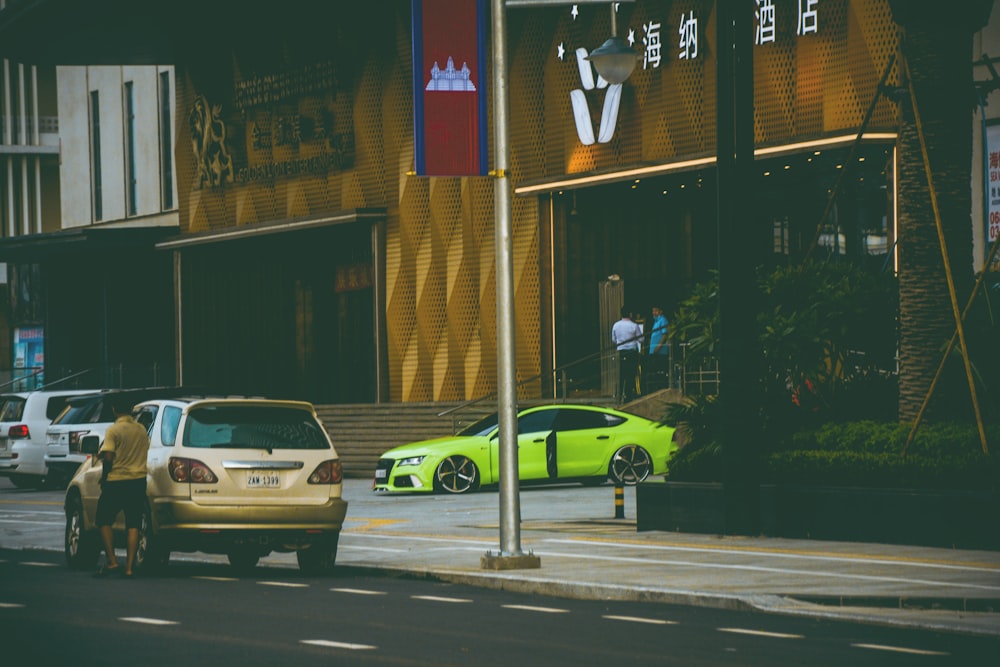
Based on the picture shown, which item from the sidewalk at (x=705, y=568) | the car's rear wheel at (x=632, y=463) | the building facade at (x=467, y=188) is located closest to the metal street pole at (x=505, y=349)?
the sidewalk at (x=705, y=568)

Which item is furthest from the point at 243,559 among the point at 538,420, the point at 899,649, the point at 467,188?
the point at 467,188

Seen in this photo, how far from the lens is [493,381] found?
117 feet

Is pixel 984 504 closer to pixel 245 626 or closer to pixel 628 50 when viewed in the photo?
pixel 628 50

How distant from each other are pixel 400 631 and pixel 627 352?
19365 mm

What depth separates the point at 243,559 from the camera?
57.4 feet

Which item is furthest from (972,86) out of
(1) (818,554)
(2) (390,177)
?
(2) (390,177)

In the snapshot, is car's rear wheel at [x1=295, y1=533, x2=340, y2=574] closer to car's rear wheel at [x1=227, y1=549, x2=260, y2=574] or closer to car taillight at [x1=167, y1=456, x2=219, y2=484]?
car's rear wheel at [x1=227, y1=549, x2=260, y2=574]

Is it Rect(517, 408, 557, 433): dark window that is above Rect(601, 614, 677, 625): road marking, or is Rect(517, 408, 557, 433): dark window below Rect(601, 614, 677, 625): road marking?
above

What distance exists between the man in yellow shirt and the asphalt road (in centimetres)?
90

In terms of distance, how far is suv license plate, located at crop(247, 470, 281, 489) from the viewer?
625 inches

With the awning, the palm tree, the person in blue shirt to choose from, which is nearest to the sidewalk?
the palm tree

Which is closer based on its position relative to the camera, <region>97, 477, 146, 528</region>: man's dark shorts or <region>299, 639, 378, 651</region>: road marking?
<region>299, 639, 378, 651</region>: road marking

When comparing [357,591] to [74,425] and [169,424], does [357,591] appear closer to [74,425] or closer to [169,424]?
[169,424]

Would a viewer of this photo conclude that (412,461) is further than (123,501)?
Yes
